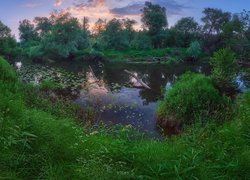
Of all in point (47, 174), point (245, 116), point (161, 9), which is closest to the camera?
point (47, 174)

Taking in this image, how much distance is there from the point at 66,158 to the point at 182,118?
7.96 m

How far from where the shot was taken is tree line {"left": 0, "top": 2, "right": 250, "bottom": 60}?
156 ft

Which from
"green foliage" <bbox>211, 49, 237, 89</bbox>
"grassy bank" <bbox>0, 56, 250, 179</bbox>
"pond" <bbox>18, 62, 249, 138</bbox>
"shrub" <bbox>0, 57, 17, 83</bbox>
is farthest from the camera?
"green foliage" <bbox>211, 49, 237, 89</bbox>

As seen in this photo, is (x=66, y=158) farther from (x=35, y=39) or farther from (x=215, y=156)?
(x=35, y=39)

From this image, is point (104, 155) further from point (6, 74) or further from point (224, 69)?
point (224, 69)

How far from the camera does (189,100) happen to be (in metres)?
12.7

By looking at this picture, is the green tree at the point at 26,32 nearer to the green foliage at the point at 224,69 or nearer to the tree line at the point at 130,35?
the tree line at the point at 130,35

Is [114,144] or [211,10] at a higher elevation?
[211,10]

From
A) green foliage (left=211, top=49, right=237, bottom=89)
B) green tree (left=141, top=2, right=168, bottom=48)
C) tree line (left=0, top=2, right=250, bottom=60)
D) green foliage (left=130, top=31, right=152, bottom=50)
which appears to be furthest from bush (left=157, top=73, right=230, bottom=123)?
green tree (left=141, top=2, right=168, bottom=48)

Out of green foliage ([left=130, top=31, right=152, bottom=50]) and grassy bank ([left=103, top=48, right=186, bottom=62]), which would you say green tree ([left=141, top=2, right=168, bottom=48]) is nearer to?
green foliage ([left=130, top=31, right=152, bottom=50])

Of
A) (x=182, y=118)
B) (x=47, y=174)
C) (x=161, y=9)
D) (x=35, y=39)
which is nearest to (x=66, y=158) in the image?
(x=47, y=174)

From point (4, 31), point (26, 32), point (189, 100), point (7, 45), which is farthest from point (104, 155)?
point (26, 32)

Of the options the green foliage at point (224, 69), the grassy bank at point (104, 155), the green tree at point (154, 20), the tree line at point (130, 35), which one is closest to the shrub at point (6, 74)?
the grassy bank at point (104, 155)

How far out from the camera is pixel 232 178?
462cm
